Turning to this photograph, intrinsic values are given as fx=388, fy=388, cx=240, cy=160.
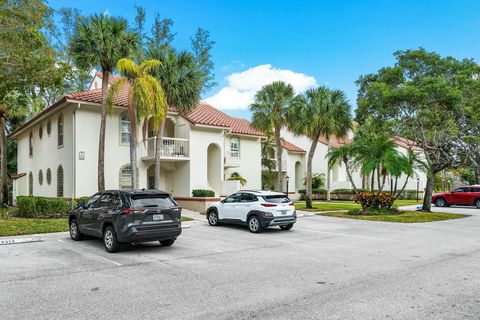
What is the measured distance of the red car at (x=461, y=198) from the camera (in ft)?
92.2

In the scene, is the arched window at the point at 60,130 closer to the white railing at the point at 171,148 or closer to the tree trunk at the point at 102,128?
the tree trunk at the point at 102,128

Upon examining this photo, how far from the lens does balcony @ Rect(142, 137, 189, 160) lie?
22875mm

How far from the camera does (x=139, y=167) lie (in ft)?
75.5

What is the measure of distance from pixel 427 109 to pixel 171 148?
14609 mm

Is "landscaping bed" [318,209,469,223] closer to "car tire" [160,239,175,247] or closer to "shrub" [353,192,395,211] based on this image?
"shrub" [353,192,395,211]

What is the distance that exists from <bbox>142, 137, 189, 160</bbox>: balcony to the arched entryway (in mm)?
A: 2665

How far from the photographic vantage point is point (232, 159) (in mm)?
28969

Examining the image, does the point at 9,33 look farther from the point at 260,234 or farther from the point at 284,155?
the point at 284,155

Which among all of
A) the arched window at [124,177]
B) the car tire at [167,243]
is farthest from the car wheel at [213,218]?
the arched window at [124,177]

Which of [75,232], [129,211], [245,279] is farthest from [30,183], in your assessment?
[245,279]

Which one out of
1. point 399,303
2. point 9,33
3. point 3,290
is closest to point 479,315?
point 399,303

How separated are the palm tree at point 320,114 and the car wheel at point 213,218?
36.0 feet

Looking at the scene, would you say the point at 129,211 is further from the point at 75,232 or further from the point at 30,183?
the point at 30,183

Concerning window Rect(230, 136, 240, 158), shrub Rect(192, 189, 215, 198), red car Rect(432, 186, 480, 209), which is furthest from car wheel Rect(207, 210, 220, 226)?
red car Rect(432, 186, 480, 209)
